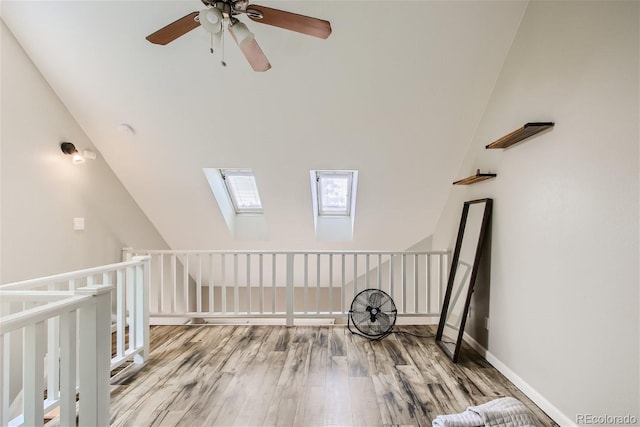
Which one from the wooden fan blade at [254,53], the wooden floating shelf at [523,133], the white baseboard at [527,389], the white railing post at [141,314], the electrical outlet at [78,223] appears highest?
the wooden fan blade at [254,53]

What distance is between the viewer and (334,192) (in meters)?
4.02

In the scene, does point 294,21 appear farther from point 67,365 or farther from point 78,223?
point 78,223

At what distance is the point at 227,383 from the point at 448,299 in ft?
6.71

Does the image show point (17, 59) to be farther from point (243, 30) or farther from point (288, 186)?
point (288, 186)

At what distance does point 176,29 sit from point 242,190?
7.93ft

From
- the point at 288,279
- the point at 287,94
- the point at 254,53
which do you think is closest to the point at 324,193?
the point at 288,279

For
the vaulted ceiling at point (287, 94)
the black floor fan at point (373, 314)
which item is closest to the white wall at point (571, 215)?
the vaulted ceiling at point (287, 94)

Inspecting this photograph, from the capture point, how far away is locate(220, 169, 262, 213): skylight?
12.4ft

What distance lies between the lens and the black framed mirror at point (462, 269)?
242cm

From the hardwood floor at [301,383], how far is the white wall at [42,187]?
3.84 feet

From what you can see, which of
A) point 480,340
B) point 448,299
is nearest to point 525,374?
point 480,340

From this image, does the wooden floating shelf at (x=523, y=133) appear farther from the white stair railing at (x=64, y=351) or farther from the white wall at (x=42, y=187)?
the white wall at (x=42, y=187)

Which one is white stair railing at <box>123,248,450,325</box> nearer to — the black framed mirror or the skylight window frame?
the black framed mirror

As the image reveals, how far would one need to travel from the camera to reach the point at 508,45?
2307 mm
